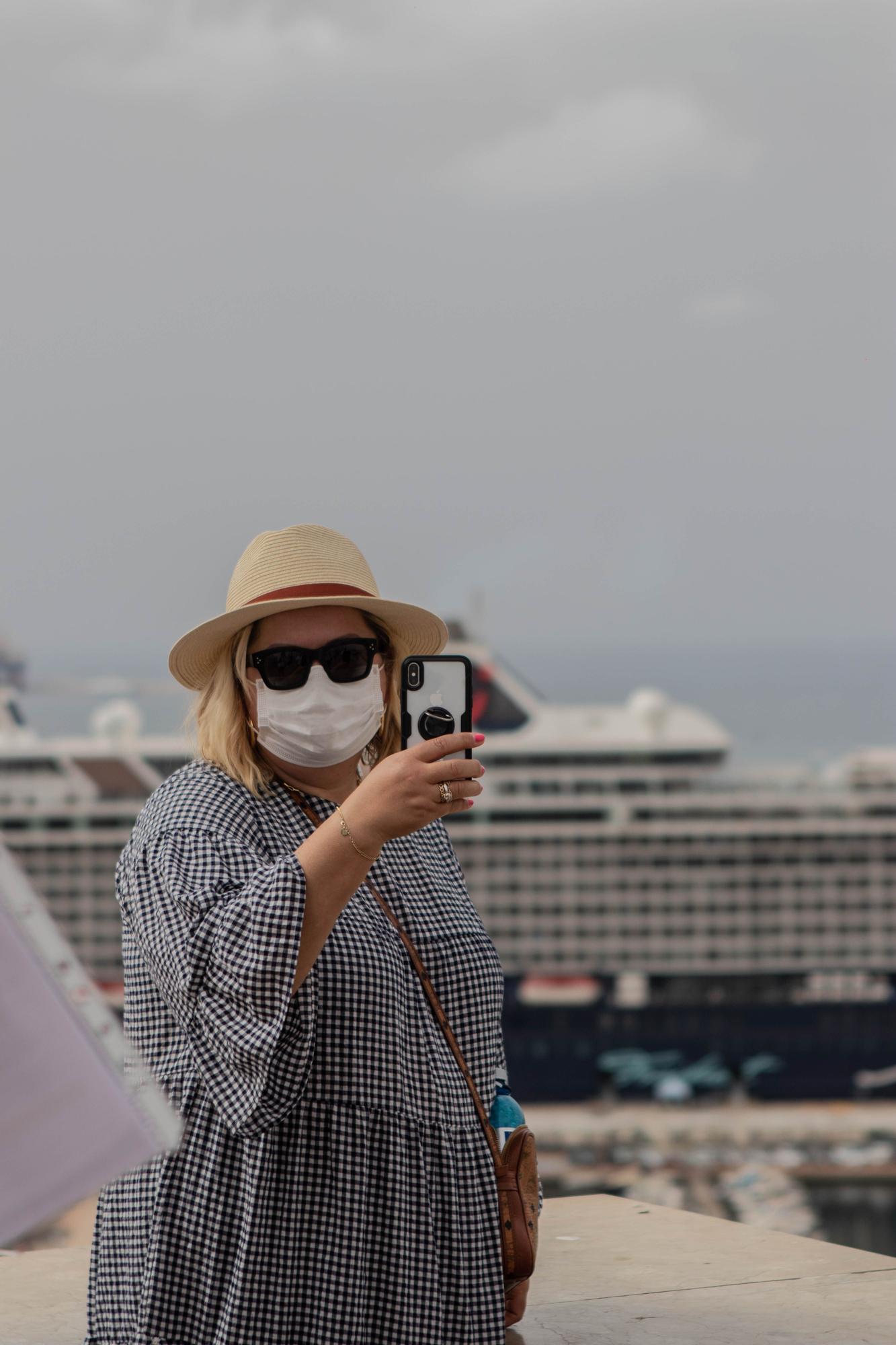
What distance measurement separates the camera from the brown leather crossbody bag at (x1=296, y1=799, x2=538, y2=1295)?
4.88ft

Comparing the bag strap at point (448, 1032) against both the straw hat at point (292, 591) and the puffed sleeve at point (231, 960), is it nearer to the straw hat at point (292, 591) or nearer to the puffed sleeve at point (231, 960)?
the puffed sleeve at point (231, 960)

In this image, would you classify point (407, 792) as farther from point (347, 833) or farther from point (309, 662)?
point (309, 662)

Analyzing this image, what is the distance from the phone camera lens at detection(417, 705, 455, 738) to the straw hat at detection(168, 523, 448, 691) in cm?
17

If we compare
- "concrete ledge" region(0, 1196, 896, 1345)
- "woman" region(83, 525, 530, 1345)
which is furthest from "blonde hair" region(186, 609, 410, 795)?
"concrete ledge" region(0, 1196, 896, 1345)

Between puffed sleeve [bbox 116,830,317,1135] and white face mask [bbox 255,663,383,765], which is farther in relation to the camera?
white face mask [bbox 255,663,383,765]

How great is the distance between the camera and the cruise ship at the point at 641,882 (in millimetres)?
28422

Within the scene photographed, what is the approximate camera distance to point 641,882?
28828 mm

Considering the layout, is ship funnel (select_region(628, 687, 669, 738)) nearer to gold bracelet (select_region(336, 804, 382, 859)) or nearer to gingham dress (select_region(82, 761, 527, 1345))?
gingham dress (select_region(82, 761, 527, 1345))

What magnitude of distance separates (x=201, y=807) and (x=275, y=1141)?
301mm

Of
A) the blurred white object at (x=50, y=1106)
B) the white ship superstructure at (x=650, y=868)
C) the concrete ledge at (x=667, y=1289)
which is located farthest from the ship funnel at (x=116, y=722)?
the blurred white object at (x=50, y=1106)

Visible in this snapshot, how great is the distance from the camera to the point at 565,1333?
6.91 ft

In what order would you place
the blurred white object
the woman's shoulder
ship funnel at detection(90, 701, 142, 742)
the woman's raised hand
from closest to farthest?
the blurred white object, the woman's raised hand, the woman's shoulder, ship funnel at detection(90, 701, 142, 742)

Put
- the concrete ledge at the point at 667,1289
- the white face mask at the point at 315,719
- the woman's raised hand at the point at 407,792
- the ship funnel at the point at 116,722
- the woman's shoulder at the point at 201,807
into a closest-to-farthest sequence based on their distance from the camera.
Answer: the woman's raised hand at the point at 407,792 < the woman's shoulder at the point at 201,807 < the white face mask at the point at 315,719 < the concrete ledge at the point at 667,1289 < the ship funnel at the point at 116,722

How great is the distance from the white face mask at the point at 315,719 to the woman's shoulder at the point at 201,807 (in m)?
0.07
